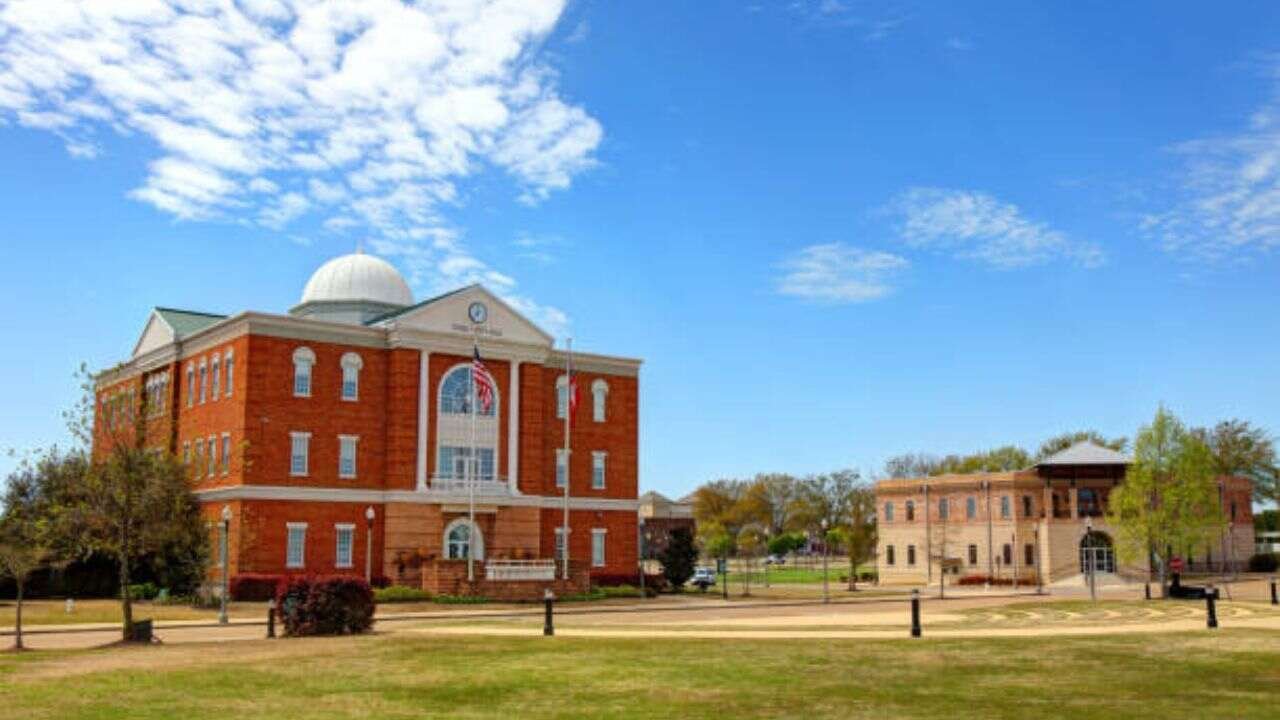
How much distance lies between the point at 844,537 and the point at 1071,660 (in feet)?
185

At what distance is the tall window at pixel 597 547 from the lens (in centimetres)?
6594

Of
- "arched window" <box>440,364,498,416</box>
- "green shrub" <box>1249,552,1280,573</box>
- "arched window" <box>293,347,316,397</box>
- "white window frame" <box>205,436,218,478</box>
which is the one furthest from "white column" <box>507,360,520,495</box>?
"green shrub" <box>1249,552,1280,573</box>

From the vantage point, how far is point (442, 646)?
26109 millimetres

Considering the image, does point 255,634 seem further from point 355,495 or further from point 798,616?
point 355,495

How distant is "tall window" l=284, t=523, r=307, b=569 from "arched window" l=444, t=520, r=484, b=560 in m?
7.15

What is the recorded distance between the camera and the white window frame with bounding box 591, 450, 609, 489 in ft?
219

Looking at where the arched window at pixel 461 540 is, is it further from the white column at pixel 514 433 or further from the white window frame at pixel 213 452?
the white window frame at pixel 213 452

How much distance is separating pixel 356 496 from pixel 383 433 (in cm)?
346

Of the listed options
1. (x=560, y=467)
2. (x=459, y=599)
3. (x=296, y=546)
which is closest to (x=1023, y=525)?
(x=560, y=467)

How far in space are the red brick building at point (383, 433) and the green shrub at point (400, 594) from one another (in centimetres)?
180

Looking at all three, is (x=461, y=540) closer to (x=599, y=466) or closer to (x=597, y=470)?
(x=597, y=470)

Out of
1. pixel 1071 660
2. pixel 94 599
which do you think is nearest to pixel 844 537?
pixel 94 599

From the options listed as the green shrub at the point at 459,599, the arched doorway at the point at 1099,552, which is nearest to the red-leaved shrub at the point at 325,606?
the green shrub at the point at 459,599

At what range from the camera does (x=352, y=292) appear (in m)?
64.4
